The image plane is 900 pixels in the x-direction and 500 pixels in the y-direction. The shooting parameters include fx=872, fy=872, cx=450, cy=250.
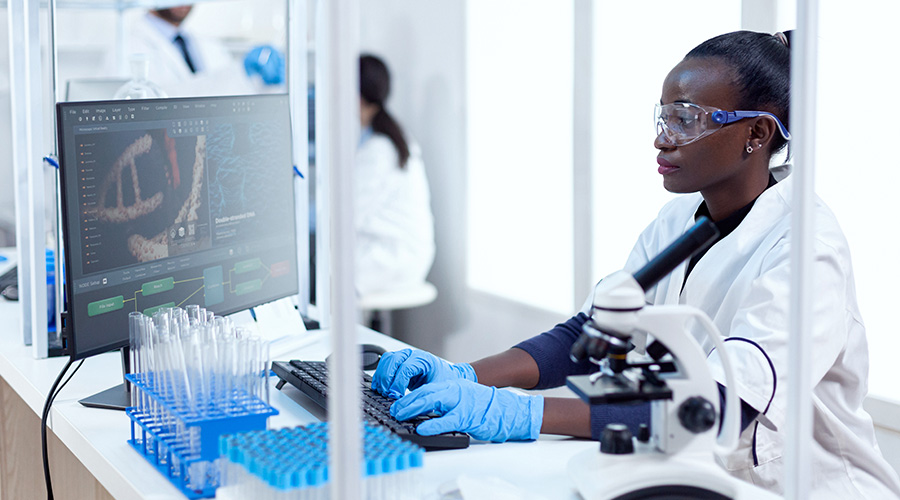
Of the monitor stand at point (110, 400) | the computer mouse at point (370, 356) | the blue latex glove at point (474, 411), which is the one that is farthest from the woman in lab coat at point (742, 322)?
the monitor stand at point (110, 400)

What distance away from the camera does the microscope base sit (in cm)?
92

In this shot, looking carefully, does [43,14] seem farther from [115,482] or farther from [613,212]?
[613,212]

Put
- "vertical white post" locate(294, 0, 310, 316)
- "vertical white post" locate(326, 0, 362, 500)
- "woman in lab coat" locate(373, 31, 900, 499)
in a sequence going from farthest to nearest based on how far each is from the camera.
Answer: "vertical white post" locate(294, 0, 310, 316)
"woman in lab coat" locate(373, 31, 900, 499)
"vertical white post" locate(326, 0, 362, 500)

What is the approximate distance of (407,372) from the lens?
1321 mm

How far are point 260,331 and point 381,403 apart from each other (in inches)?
19.5

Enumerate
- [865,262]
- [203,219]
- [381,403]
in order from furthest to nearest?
[865,262] < [203,219] < [381,403]

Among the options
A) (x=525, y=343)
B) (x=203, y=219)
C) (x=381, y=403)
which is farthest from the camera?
(x=525, y=343)

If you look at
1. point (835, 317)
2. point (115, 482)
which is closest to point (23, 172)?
point (115, 482)

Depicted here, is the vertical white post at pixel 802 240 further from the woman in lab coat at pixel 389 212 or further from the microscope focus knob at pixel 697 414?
the woman in lab coat at pixel 389 212

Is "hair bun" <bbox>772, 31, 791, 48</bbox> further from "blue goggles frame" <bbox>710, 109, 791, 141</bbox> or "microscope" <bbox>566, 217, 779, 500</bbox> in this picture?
"microscope" <bbox>566, 217, 779, 500</bbox>

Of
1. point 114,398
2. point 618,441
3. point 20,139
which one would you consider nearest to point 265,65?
point 20,139

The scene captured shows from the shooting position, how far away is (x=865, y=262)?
81.7 inches

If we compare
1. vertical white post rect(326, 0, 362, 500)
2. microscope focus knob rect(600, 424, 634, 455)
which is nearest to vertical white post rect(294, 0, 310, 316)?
microscope focus knob rect(600, 424, 634, 455)

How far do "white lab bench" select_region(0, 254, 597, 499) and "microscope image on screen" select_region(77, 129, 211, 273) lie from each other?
248 millimetres
